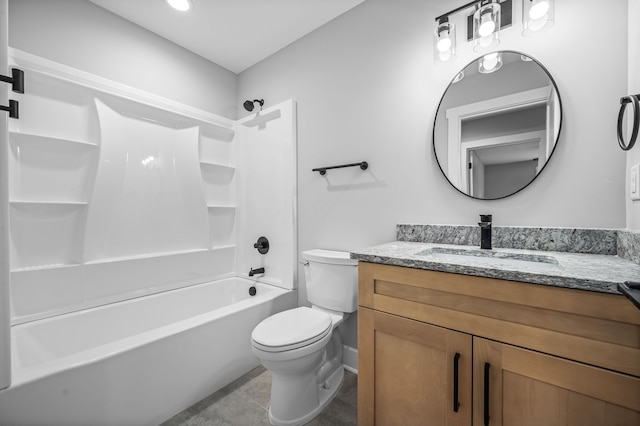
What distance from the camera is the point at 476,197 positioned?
141 cm

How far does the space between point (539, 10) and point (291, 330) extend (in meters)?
1.92

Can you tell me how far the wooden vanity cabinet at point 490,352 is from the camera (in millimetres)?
700

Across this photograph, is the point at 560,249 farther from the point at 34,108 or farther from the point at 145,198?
the point at 34,108

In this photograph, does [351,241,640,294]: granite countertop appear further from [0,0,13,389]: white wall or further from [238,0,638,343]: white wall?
[0,0,13,389]: white wall

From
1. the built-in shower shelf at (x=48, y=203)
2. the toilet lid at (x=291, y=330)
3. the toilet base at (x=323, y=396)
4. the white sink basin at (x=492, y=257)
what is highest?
the built-in shower shelf at (x=48, y=203)

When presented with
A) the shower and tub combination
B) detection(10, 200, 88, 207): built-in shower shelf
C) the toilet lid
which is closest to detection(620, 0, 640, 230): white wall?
the toilet lid

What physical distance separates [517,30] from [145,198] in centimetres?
258

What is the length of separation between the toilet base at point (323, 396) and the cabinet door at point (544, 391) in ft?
2.90

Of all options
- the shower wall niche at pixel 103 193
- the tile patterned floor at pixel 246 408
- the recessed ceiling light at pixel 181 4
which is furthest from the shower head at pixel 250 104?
the tile patterned floor at pixel 246 408

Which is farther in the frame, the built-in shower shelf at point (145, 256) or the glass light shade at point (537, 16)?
the built-in shower shelf at point (145, 256)

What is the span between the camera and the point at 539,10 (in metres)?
1.19

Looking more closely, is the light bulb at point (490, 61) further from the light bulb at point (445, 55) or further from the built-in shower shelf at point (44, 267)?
the built-in shower shelf at point (44, 267)

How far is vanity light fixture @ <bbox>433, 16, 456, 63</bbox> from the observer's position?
4.63ft

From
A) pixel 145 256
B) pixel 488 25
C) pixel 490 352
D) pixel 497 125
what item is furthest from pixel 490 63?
pixel 145 256
